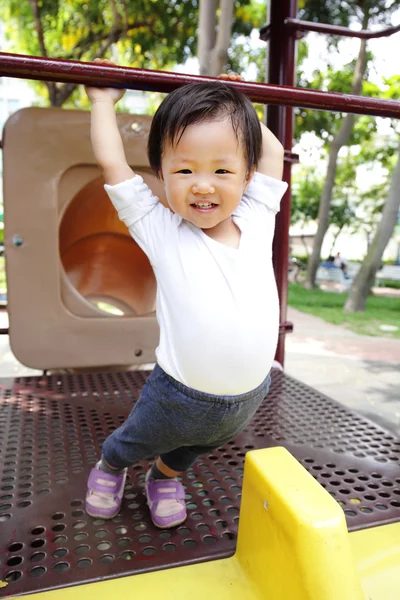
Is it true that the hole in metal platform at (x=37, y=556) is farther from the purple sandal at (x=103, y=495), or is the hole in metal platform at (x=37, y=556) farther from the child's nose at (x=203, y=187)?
the child's nose at (x=203, y=187)

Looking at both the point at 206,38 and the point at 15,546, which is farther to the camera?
the point at 206,38

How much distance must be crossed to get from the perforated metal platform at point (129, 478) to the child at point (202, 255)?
12 cm

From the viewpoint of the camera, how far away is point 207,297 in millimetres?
1058

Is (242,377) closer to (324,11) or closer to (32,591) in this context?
(32,591)

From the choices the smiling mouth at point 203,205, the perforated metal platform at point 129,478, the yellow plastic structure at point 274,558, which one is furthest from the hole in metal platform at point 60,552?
the smiling mouth at point 203,205

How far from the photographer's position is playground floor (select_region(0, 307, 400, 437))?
3403mm

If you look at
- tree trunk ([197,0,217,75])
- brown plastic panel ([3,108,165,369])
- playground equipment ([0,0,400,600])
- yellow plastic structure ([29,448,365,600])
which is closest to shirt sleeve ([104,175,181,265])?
playground equipment ([0,0,400,600])

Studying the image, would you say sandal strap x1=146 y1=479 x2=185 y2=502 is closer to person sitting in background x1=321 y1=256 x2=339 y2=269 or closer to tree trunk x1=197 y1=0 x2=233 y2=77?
tree trunk x1=197 y1=0 x2=233 y2=77

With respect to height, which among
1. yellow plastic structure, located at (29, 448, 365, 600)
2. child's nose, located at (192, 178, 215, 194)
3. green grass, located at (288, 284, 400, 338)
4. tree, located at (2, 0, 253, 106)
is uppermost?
tree, located at (2, 0, 253, 106)

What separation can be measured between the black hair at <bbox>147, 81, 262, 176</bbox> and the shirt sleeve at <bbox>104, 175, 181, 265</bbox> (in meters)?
0.07

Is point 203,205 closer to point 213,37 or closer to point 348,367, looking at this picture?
point 213,37

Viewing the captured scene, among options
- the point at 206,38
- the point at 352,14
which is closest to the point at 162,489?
the point at 206,38

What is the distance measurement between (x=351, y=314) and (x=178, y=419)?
7.72m

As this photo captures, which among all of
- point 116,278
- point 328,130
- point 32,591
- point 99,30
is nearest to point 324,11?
point 328,130
